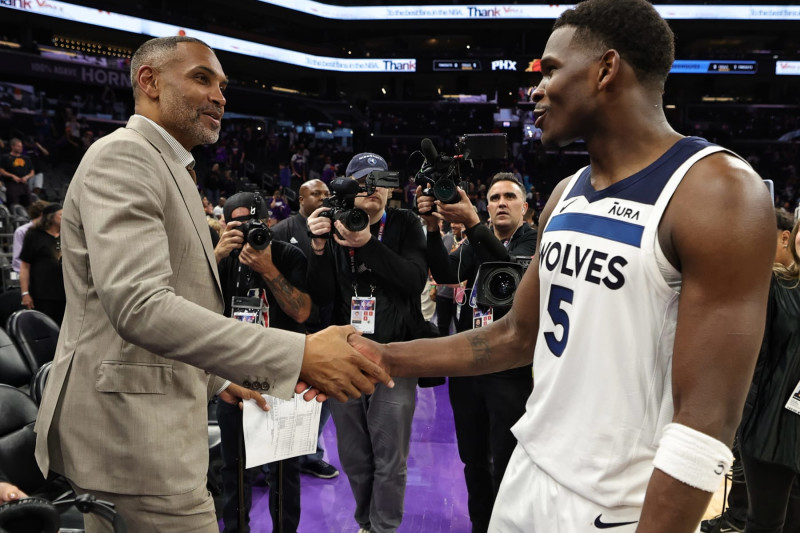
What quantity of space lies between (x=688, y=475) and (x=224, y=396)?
1.76 meters

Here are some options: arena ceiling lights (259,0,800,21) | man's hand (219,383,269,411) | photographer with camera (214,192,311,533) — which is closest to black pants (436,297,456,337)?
photographer with camera (214,192,311,533)

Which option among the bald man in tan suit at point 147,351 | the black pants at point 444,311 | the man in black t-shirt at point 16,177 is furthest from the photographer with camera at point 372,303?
the man in black t-shirt at point 16,177

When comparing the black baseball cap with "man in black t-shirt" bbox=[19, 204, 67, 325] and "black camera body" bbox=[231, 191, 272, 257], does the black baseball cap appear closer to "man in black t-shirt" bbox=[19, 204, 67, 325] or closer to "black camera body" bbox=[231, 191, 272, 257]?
"black camera body" bbox=[231, 191, 272, 257]

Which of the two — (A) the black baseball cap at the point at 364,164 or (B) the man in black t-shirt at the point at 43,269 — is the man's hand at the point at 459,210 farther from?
(B) the man in black t-shirt at the point at 43,269

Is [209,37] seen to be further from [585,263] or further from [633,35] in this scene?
[585,263]

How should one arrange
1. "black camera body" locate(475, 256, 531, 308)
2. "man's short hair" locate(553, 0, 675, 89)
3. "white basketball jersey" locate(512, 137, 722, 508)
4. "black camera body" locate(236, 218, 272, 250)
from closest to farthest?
"white basketball jersey" locate(512, 137, 722, 508)
"man's short hair" locate(553, 0, 675, 89)
"black camera body" locate(475, 256, 531, 308)
"black camera body" locate(236, 218, 272, 250)

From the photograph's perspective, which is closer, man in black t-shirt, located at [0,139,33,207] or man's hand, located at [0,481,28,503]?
man's hand, located at [0,481,28,503]

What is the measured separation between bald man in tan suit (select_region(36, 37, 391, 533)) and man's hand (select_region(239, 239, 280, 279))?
1318 millimetres

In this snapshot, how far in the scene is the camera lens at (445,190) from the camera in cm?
305

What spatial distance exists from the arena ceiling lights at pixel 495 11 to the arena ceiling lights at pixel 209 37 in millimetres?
1613

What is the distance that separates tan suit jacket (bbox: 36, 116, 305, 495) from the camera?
160 cm

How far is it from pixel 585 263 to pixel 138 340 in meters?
1.06

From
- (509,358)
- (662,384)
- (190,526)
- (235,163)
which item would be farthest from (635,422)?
(235,163)

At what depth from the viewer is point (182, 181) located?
1.92 m
